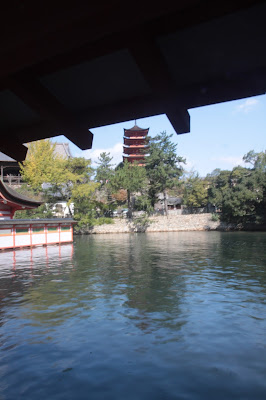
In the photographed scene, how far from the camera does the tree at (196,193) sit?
46500 millimetres

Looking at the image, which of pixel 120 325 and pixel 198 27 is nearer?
pixel 198 27

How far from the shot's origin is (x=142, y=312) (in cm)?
698

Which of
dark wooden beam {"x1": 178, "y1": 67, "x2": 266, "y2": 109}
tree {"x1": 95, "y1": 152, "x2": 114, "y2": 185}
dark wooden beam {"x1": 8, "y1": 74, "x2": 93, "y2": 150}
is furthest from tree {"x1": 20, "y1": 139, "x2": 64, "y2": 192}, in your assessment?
dark wooden beam {"x1": 178, "y1": 67, "x2": 266, "y2": 109}

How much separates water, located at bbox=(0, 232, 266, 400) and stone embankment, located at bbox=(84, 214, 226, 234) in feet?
106

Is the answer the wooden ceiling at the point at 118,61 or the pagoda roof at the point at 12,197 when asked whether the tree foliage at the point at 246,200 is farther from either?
Result: the wooden ceiling at the point at 118,61

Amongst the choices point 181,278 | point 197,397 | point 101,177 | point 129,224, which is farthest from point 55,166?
point 197,397

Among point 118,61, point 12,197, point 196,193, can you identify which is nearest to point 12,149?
point 118,61

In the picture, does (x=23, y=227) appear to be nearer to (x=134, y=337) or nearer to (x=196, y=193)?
(x=134, y=337)

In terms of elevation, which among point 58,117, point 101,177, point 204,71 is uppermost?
point 101,177

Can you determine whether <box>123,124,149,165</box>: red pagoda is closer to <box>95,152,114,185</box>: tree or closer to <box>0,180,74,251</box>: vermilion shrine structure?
<box>95,152,114,185</box>: tree

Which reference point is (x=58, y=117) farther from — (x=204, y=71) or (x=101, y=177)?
(x=101, y=177)

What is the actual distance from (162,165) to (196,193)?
7.18 meters

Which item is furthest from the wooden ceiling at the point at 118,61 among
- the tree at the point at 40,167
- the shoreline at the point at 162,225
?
the shoreline at the point at 162,225

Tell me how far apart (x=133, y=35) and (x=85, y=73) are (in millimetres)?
527
